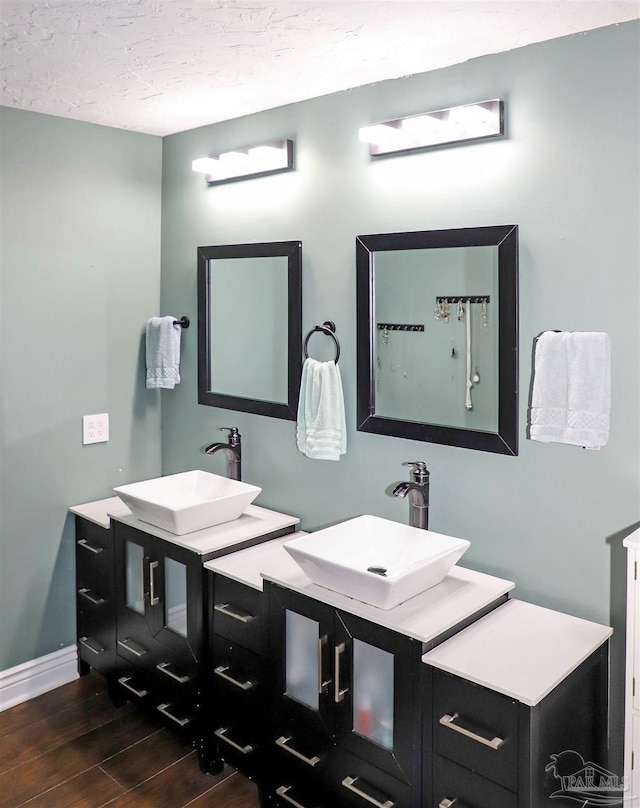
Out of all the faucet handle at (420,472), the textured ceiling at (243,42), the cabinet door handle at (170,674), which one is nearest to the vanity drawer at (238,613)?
the cabinet door handle at (170,674)

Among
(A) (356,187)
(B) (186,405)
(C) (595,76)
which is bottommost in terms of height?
(B) (186,405)

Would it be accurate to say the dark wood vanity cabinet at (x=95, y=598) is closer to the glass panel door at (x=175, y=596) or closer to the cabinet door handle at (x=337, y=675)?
the glass panel door at (x=175, y=596)

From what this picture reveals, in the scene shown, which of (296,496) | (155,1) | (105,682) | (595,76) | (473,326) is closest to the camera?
(155,1)

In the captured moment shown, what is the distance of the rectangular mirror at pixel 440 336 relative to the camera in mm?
2068

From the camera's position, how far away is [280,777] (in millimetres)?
2115

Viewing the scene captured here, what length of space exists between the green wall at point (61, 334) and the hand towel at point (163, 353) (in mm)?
95

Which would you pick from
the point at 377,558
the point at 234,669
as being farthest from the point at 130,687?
the point at 377,558

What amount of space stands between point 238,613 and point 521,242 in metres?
1.40

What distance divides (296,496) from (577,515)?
1.07 m

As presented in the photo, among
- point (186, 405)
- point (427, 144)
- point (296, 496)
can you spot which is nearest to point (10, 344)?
point (186, 405)

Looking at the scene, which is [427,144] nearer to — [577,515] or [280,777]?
[577,515]

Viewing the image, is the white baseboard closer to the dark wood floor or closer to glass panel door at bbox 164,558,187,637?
the dark wood floor

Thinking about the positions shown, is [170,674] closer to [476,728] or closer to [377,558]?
[377,558]

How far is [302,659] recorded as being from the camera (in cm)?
208
